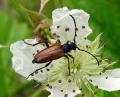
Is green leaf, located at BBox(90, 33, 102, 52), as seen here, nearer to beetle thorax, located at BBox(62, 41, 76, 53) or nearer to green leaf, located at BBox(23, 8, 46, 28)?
beetle thorax, located at BBox(62, 41, 76, 53)

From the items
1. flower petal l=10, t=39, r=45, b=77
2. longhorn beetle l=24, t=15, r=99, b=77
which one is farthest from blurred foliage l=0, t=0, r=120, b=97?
longhorn beetle l=24, t=15, r=99, b=77

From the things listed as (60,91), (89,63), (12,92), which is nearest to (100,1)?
(89,63)

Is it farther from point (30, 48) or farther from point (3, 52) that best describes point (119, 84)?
point (3, 52)

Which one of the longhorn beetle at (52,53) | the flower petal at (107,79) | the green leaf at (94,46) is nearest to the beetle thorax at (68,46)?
the longhorn beetle at (52,53)

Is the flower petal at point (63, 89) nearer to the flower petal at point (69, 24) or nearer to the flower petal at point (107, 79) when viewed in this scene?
the flower petal at point (107, 79)

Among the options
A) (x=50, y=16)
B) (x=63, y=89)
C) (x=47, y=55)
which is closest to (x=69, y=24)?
(x=47, y=55)

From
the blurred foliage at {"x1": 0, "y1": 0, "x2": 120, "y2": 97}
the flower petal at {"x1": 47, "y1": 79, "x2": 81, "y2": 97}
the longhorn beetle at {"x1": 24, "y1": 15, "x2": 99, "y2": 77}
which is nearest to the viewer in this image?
the longhorn beetle at {"x1": 24, "y1": 15, "x2": 99, "y2": 77}
